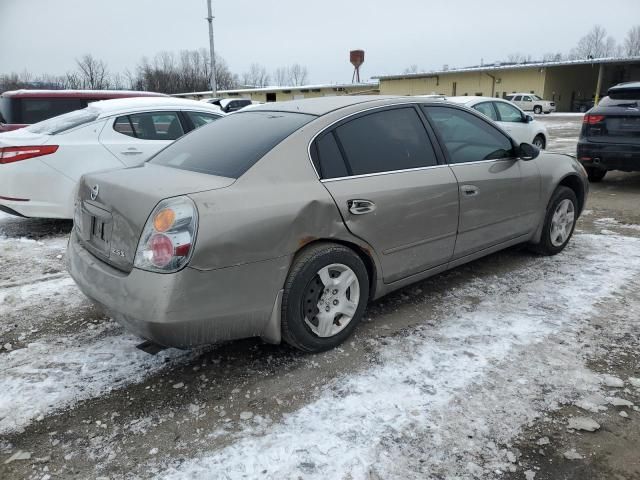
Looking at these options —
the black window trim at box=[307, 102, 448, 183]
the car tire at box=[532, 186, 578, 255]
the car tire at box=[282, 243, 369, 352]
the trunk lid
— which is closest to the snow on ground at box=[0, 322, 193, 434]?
the trunk lid

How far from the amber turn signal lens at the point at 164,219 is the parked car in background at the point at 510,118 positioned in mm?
8237

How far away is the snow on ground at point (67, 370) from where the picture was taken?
8.63ft

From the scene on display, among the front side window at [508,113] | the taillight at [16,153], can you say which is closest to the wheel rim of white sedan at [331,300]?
the taillight at [16,153]

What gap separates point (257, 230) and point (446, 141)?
184 cm

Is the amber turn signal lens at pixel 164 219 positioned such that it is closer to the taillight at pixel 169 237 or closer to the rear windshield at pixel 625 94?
the taillight at pixel 169 237

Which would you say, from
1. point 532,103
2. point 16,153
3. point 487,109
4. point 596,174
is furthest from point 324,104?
point 532,103

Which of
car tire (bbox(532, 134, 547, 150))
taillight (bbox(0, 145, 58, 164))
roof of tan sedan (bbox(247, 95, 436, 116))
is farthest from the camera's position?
car tire (bbox(532, 134, 547, 150))

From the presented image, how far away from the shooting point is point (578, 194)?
5.02m

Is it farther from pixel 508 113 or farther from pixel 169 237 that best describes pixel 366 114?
pixel 508 113

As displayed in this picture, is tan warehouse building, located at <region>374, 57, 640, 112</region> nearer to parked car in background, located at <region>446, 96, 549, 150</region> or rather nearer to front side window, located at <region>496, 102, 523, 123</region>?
parked car in background, located at <region>446, 96, 549, 150</region>

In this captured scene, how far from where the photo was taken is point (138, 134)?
20.3 feet

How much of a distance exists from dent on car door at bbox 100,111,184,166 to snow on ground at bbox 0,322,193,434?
3014 millimetres

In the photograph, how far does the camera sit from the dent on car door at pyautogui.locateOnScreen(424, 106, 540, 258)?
373cm

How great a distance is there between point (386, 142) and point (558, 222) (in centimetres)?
240
